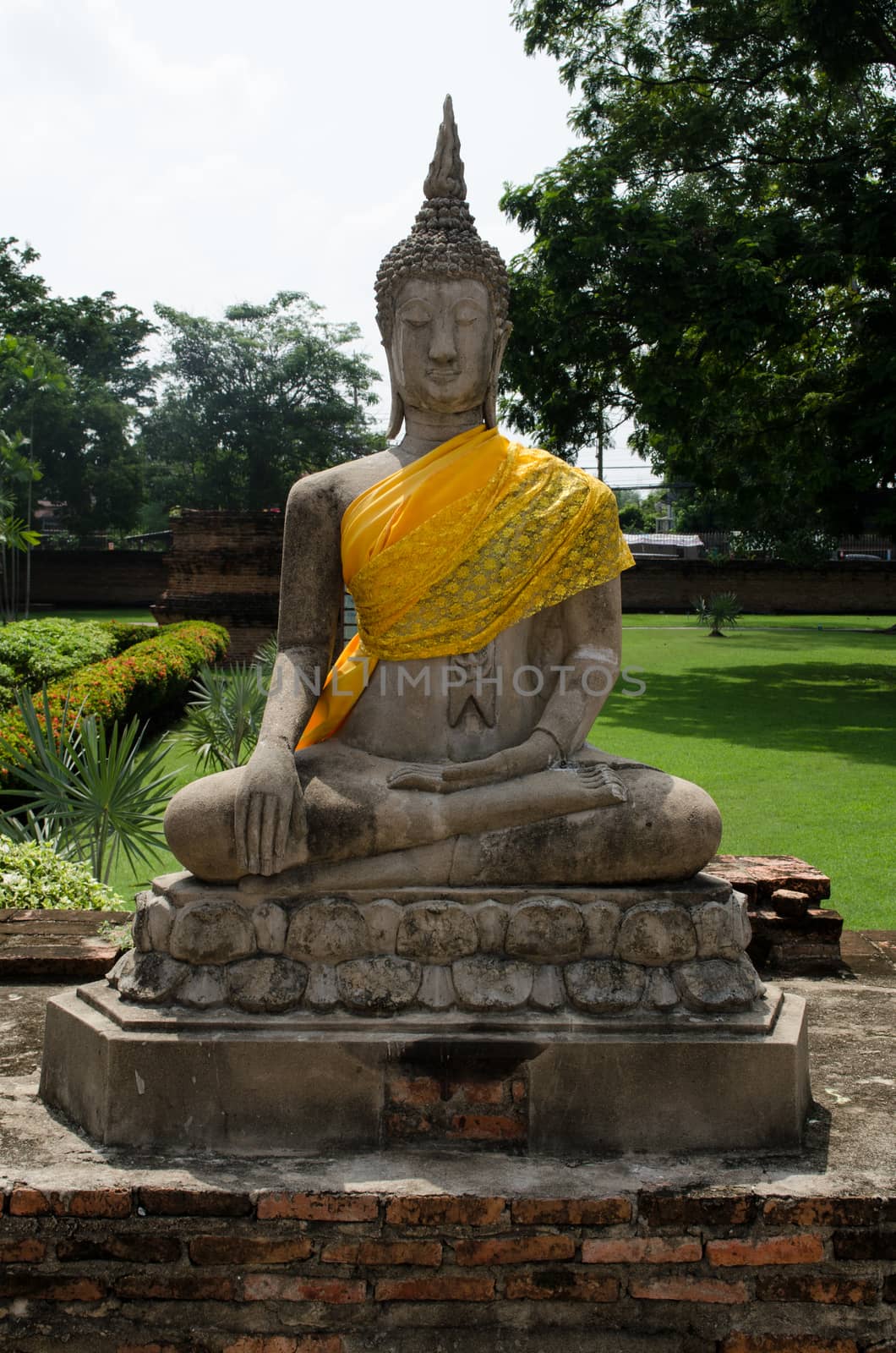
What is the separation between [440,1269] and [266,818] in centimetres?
105

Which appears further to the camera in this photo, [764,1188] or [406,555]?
[406,555]

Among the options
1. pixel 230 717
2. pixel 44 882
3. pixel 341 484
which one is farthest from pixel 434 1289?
pixel 230 717

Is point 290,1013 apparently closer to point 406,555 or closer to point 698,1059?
point 698,1059

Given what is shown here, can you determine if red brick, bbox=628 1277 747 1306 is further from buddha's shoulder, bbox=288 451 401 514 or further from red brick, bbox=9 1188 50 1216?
buddha's shoulder, bbox=288 451 401 514

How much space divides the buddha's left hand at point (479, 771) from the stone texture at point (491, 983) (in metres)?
0.43

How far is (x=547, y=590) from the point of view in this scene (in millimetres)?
3312

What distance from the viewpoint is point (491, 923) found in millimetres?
2979

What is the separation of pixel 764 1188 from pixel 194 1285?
121 cm

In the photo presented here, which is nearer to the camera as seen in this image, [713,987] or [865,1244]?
[865,1244]

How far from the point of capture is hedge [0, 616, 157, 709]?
10445 millimetres

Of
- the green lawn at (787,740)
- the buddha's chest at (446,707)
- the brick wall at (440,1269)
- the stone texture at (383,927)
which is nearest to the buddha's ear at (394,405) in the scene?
the buddha's chest at (446,707)

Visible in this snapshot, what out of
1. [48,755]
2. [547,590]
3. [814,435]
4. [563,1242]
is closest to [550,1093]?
[563,1242]

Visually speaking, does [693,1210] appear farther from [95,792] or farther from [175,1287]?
[95,792]

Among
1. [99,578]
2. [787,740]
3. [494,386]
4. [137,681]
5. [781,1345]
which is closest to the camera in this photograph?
[781,1345]
